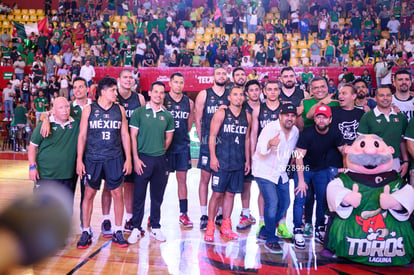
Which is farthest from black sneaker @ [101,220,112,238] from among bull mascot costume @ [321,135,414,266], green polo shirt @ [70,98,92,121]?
bull mascot costume @ [321,135,414,266]

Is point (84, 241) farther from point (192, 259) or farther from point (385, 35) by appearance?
point (385, 35)

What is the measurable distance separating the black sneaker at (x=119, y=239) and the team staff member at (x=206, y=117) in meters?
1.08

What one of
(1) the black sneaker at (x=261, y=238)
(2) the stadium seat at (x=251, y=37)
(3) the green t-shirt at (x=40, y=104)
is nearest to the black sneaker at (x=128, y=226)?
(1) the black sneaker at (x=261, y=238)

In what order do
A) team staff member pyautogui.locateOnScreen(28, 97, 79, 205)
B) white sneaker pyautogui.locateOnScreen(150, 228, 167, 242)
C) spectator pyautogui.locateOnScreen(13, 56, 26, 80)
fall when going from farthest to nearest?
spectator pyautogui.locateOnScreen(13, 56, 26, 80) < white sneaker pyautogui.locateOnScreen(150, 228, 167, 242) < team staff member pyautogui.locateOnScreen(28, 97, 79, 205)

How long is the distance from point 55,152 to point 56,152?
1cm

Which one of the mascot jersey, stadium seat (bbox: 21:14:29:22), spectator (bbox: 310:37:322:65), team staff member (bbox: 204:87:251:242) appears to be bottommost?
the mascot jersey

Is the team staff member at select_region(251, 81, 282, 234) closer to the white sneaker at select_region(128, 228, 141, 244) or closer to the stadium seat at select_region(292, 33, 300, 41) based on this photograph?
the white sneaker at select_region(128, 228, 141, 244)

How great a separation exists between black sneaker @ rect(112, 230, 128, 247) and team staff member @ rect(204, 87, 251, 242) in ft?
3.08

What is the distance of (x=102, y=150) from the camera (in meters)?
4.45

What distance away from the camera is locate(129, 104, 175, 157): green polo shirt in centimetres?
469

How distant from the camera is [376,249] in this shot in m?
3.91

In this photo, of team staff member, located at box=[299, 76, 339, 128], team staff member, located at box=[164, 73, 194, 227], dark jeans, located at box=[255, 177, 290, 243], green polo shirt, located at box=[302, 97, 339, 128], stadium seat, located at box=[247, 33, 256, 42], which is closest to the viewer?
dark jeans, located at box=[255, 177, 290, 243]

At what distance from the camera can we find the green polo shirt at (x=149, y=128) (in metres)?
4.69

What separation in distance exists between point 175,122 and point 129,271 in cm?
213
